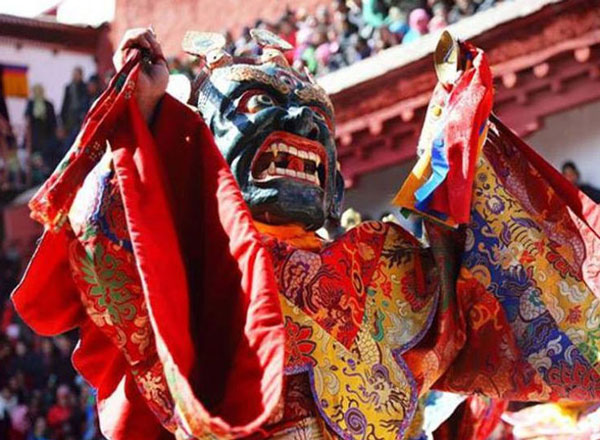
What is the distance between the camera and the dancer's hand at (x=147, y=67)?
354 centimetres

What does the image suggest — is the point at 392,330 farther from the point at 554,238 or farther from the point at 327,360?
the point at 554,238

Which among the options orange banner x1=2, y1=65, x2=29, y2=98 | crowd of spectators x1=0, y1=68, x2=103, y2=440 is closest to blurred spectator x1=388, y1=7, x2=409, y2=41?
crowd of spectators x1=0, y1=68, x2=103, y2=440

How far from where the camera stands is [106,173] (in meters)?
3.48

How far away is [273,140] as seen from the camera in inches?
A: 153

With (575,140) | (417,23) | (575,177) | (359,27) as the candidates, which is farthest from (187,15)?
(575,177)

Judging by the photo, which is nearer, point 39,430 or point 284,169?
point 284,169

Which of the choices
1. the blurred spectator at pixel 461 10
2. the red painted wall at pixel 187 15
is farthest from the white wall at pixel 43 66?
the blurred spectator at pixel 461 10

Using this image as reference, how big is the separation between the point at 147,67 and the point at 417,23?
545cm

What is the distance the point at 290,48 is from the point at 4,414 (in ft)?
23.7

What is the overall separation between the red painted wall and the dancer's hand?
7876mm

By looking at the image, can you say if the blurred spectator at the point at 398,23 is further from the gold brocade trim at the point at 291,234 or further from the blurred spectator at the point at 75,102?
the gold brocade trim at the point at 291,234

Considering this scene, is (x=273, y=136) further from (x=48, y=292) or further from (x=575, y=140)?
(x=575, y=140)

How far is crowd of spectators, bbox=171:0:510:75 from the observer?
28.7ft

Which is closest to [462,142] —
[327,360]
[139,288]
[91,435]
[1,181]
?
[327,360]
